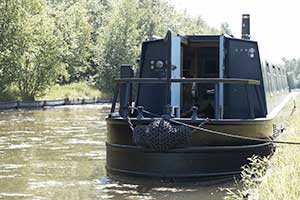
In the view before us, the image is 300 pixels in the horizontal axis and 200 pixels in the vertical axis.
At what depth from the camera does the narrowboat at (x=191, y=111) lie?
7945mm

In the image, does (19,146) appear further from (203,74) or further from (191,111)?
(191,111)

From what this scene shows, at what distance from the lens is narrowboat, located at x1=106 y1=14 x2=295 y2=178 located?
26.1 feet

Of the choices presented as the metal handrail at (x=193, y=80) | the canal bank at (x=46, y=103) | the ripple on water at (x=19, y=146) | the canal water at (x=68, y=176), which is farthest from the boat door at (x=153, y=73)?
the canal bank at (x=46, y=103)

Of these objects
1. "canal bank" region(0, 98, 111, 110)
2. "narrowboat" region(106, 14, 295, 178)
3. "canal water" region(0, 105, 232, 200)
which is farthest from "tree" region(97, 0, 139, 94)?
"narrowboat" region(106, 14, 295, 178)

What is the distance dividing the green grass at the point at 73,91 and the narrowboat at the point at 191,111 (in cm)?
2857

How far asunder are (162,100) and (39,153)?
3389 millimetres

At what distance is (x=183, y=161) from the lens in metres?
7.94

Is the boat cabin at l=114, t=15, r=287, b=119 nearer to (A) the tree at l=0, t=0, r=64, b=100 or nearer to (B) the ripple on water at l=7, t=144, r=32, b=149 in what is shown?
(B) the ripple on water at l=7, t=144, r=32, b=149

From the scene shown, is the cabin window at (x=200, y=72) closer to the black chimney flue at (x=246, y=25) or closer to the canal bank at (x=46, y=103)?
the black chimney flue at (x=246, y=25)

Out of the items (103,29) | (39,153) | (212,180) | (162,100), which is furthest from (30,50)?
(212,180)

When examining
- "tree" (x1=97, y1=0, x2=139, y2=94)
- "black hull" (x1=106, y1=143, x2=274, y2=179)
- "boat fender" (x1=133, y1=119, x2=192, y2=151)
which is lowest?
"black hull" (x1=106, y1=143, x2=274, y2=179)

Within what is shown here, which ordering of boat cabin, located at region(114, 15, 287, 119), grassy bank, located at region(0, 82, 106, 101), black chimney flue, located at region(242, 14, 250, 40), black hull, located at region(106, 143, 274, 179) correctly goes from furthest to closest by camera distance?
grassy bank, located at region(0, 82, 106, 101) → black chimney flue, located at region(242, 14, 250, 40) → boat cabin, located at region(114, 15, 287, 119) → black hull, located at region(106, 143, 274, 179)

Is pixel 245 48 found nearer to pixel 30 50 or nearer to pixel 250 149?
pixel 250 149

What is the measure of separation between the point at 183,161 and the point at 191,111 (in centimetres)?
151
